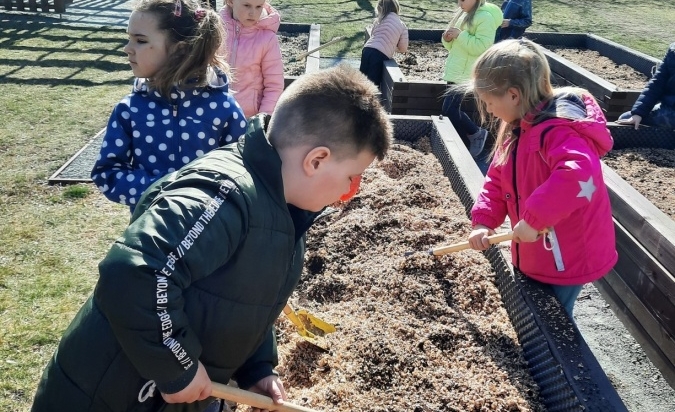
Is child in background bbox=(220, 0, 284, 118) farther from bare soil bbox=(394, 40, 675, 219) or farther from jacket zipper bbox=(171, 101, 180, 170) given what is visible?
bare soil bbox=(394, 40, 675, 219)

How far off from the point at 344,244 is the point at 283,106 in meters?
2.24

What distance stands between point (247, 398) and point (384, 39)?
6.02 m

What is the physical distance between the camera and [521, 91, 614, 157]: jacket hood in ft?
8.37

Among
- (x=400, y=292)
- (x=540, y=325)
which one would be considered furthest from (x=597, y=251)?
(x=400, y=292)

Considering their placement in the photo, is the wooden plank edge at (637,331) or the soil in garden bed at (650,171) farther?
the soil in garden bed at (650,171)

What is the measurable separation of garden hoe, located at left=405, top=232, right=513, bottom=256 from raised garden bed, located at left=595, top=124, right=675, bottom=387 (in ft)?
3.79

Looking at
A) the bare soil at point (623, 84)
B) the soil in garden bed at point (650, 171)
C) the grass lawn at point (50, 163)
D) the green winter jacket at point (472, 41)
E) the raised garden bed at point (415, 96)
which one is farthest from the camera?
the raised garden bed at point (415, 96)

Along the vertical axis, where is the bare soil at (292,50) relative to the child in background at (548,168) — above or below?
below

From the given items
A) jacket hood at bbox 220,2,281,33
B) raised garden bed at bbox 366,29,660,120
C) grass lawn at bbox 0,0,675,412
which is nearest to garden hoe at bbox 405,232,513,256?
jacket hood at bbox 220,2,281,33

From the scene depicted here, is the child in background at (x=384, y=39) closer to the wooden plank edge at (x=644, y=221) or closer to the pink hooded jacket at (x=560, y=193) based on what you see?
the wooden plank edge at (x=644, y=221)

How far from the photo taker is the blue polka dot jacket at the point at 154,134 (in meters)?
2.38

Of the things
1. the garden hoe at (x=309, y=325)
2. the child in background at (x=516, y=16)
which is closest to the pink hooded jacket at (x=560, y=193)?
the garden hoe at (x=309, y=325)

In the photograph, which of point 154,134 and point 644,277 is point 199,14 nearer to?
point 154,134

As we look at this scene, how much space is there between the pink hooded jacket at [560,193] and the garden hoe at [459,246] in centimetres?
13
